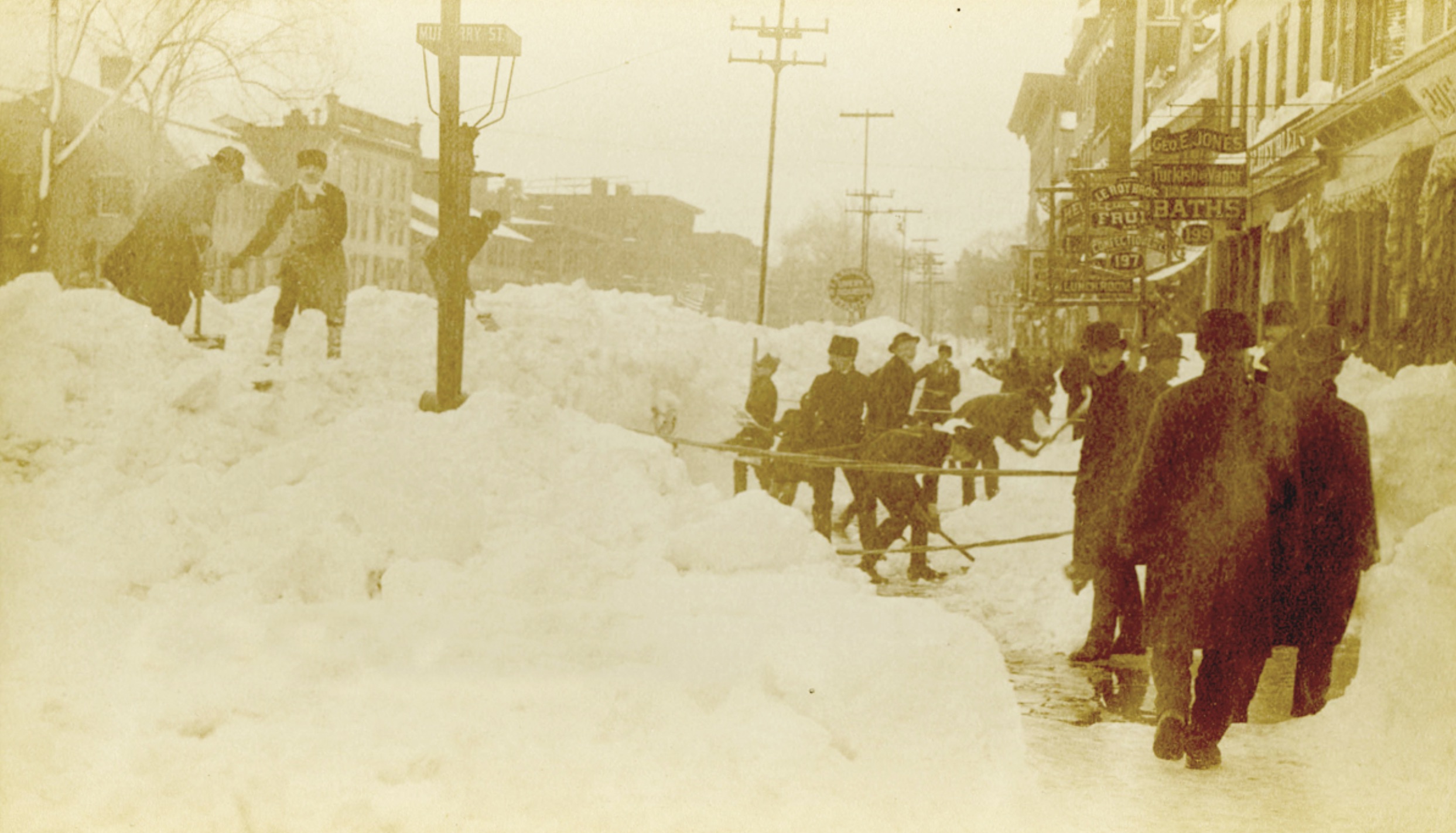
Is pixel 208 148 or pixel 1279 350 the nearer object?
pixel 1279 350

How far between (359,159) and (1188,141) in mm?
6925

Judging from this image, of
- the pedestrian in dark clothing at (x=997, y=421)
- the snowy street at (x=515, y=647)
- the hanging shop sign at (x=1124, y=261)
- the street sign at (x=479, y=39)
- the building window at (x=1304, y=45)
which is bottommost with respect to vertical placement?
the snowy street at (x=515, y=647)

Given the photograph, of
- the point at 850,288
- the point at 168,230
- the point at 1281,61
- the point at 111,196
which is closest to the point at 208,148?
the point at 111,196

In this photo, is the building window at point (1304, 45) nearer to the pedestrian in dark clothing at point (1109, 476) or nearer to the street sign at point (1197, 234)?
the street sign at point (1197, 234)

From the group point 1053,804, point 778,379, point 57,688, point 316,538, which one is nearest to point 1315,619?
point 1053,804

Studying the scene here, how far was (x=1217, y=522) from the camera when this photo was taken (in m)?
5.75

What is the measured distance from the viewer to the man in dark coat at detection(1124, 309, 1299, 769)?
5691mm

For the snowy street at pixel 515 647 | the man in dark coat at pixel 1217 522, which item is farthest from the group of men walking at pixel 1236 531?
the snowy street at pixel 515 647

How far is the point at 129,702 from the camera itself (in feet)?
17.4

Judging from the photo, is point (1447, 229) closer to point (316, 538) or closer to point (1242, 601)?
point (1242, 601)

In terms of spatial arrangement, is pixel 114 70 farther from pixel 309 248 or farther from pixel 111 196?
pixel 309 248

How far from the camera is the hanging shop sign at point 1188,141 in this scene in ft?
31.2

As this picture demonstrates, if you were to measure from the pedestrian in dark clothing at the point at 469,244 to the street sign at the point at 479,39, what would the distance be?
1.23m

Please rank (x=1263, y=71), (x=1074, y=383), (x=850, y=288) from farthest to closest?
(x=850, y=288) → (x=1263, y=71) → (x=1074, y=383)
